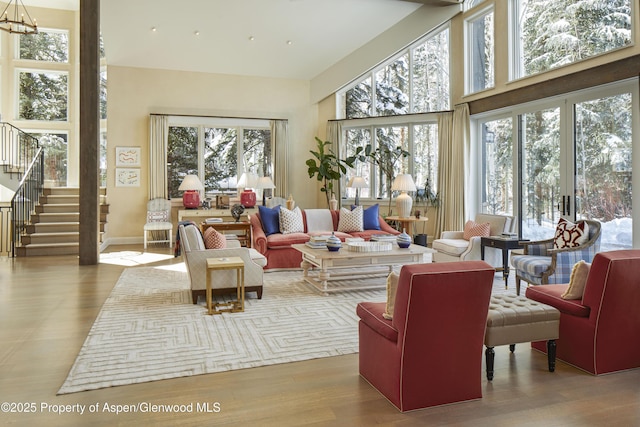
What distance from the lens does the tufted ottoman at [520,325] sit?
9.22ft

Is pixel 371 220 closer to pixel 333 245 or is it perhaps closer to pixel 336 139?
pixel 333 245

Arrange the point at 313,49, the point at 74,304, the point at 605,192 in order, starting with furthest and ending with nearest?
the point at 313,49 → the point at 605,192 → the point at 74,304

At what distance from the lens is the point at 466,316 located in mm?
2498

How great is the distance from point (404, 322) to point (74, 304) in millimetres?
3907

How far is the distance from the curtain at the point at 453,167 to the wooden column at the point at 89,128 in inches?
246

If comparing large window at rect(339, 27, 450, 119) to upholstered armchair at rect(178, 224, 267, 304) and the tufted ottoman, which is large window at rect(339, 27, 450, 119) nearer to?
upholstered armchair at rect(178, 224, 267, 304)

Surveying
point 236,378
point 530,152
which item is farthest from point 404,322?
point 530,152

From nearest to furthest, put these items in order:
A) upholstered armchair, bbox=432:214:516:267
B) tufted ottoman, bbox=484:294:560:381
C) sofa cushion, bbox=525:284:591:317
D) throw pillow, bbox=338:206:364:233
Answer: tufted ottoman, bbox=484:294:560:381
sofa cushion, bbox=525:284:591:317
upholstered armchair, bbox=432:214:516:267
throw pillow, bbox=338:206:364:233

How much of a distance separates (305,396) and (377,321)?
0.62 metres

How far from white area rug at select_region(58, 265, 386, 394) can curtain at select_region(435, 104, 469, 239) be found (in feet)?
12.3

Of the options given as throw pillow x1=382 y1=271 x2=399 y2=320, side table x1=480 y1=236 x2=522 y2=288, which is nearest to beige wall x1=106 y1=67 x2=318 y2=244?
side table x1=480 y1=236 x2=522 y2=288

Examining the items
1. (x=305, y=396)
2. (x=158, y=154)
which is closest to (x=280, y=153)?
(x=158, y=154)

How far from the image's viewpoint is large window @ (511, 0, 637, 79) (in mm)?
5609

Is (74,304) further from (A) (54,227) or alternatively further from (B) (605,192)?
(B) (605,192)
